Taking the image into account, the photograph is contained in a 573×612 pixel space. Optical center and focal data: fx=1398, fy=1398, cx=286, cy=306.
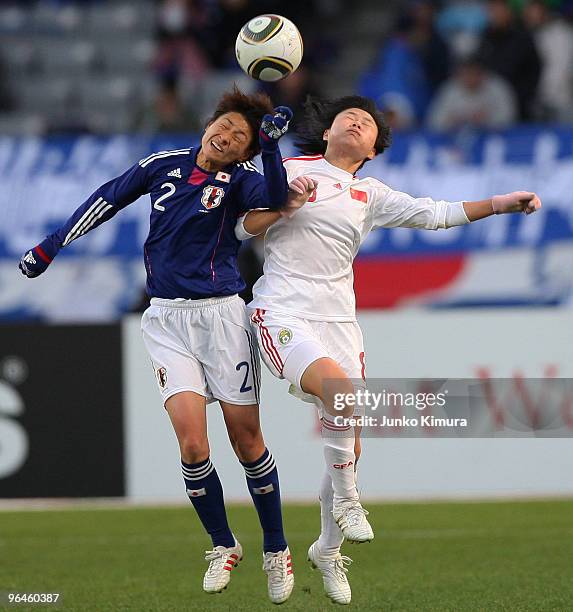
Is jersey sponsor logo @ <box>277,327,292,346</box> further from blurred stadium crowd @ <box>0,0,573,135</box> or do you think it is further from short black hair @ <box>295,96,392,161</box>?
blurred stadium crowd @ <box>0,0,573,135</box>

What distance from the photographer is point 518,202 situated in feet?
22.8

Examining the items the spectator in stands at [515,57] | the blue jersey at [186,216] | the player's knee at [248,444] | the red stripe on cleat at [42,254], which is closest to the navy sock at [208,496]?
the player's knee at [248,444]

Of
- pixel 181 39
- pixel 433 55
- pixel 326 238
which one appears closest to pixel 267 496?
pixel 326 238

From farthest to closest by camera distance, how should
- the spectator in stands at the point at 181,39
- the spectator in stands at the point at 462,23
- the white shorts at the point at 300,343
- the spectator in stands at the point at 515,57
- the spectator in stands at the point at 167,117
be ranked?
1. the spectator in stands at the point at 181,39
2. the spectator in stands at the point at 462,23
3. the spectator in stands at the point at 515,57
4. the spectator in stands at the point at 167,117
5. the white shorts at the point at 300,343

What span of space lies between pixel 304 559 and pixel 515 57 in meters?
7.31

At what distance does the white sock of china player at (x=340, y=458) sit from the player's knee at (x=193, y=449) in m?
0.62

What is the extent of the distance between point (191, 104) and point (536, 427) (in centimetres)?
660

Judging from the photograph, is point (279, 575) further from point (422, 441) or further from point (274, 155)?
point (422, 441)

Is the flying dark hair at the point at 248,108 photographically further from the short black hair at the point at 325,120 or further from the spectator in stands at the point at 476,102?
the spectator in stands at the point at 476,102

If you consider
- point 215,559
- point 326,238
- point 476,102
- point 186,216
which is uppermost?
point 476,102

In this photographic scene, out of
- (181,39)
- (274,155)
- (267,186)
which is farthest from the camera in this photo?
(181,39)

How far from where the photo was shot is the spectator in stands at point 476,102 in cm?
1445

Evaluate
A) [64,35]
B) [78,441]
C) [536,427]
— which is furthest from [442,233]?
[64,35]

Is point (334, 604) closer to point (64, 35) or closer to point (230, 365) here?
point (230, 365)
